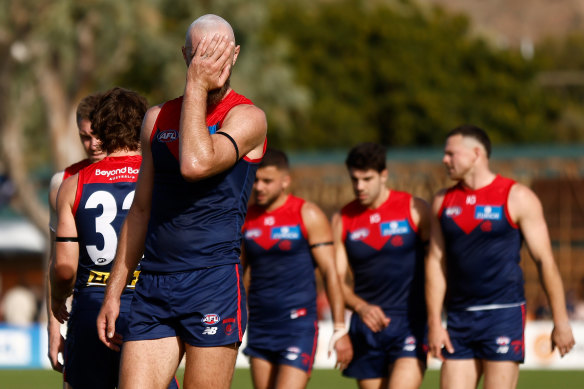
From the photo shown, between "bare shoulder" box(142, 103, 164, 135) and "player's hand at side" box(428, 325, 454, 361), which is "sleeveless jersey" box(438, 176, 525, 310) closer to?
"player's hand at side" box(428, 325, 454, 361)

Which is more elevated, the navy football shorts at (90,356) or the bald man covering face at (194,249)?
the bald man covering face at (194,249)

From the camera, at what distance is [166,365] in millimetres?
5250

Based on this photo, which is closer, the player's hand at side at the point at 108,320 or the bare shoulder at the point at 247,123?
the bare shoulder at the point at 247,123

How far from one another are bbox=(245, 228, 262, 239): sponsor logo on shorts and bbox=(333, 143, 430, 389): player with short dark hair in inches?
31.7

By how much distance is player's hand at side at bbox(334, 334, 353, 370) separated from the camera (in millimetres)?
8391

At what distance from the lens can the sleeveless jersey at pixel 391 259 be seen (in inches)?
334

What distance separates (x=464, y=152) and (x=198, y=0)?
23659 mm

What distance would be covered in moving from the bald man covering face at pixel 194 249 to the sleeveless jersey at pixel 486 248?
2974mm

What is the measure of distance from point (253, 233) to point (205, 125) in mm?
3959

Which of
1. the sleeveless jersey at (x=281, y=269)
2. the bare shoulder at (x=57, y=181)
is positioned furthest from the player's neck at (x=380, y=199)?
the bare shoulder at (x=57, y=181)

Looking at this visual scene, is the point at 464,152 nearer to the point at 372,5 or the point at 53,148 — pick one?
the point at 53,148

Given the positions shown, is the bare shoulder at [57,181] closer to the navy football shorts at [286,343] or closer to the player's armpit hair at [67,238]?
the player's armpit hair at [67,238]

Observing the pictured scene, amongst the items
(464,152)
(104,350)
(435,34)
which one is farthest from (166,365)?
(435,34)

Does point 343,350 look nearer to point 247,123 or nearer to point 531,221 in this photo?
point 531,221
